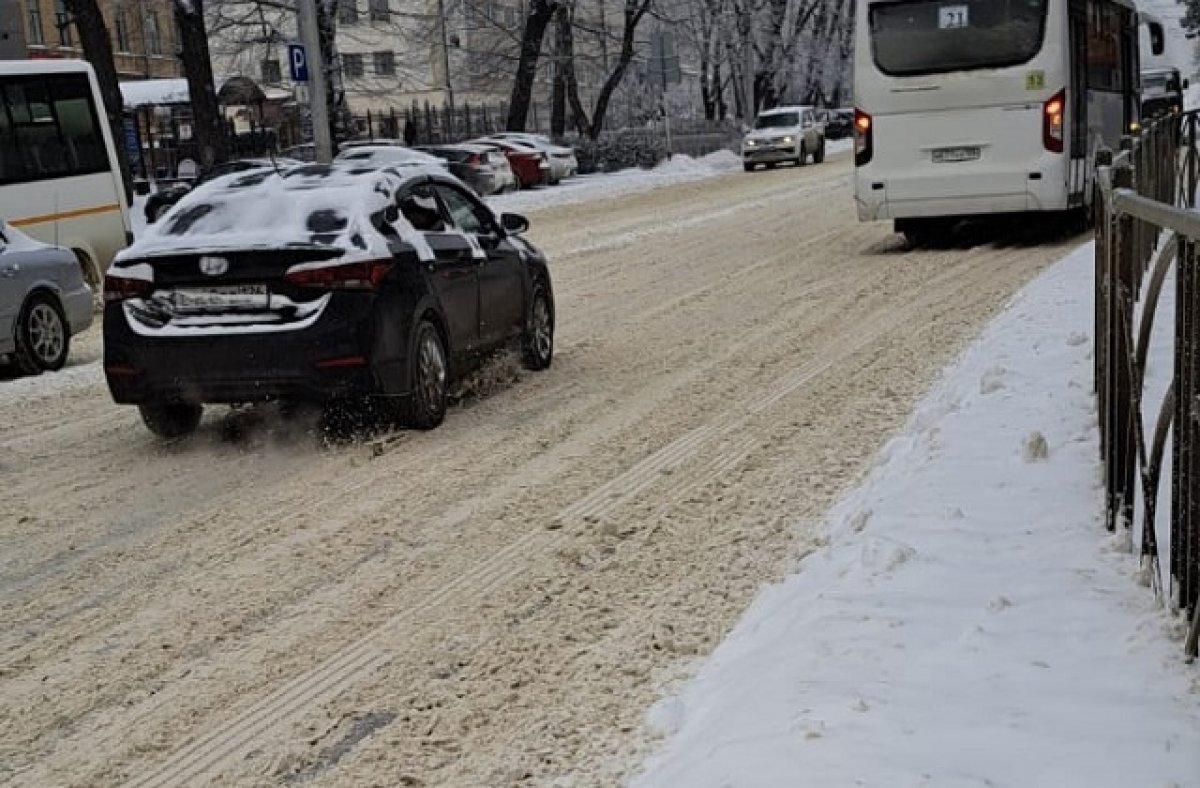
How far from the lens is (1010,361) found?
9.05 metres

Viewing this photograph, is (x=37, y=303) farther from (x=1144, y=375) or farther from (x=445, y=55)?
(x=445, y=55)

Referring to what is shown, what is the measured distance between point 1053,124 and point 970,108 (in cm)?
93

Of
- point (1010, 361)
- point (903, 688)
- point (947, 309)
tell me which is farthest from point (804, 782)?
point (947, 309)

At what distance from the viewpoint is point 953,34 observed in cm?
1755

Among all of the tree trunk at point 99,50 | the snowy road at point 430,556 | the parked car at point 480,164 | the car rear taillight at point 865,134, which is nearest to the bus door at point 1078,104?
the car rear taillight at point 865,134

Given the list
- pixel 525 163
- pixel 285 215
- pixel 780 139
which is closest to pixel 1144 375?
pixel 285 215

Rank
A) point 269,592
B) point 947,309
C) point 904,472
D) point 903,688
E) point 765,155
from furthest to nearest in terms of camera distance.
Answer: point 765,155, point 947,309, point 904,472, point 269,592, point 903,688

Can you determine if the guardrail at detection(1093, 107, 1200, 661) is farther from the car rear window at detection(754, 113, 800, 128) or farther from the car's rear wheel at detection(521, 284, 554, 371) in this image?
the car rear window at detection(754, 113, 800, 128)

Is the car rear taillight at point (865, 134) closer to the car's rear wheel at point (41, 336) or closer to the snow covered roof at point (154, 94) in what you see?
the car's rear wheel at point (41, 336)

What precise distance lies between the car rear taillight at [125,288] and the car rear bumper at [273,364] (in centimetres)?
22

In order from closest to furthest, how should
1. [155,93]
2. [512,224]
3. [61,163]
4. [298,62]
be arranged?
[512,224] < [61,163] < [298,62] < [155,93]

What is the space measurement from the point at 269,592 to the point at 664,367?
524 centimetres

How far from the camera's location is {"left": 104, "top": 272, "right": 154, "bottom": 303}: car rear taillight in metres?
8.71

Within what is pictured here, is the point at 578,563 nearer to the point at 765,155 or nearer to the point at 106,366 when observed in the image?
the point at 106,366
